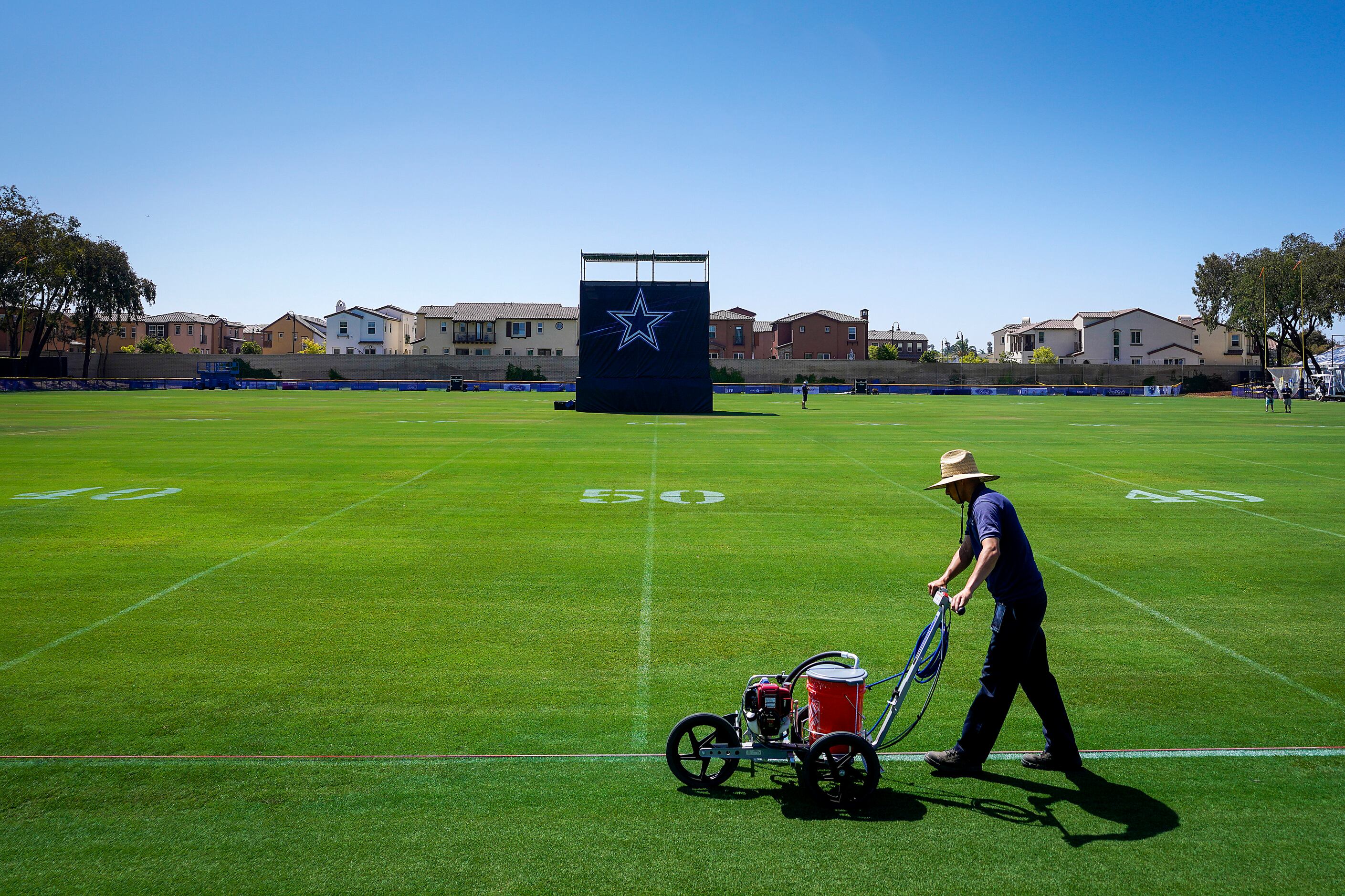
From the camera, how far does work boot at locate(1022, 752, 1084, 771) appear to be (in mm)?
5906

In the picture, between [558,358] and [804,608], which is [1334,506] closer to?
[804,608]

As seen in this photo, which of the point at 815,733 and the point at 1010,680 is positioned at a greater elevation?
the point at 1010,680

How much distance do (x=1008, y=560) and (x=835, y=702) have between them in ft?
4.40

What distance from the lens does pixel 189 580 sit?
427 inches

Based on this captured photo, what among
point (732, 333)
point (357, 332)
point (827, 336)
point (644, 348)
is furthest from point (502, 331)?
point (644, 348)

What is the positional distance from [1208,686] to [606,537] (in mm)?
7786

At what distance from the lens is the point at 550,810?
5336mm

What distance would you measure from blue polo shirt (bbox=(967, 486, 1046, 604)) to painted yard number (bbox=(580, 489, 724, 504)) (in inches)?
423

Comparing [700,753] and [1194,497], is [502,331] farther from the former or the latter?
[700,753]

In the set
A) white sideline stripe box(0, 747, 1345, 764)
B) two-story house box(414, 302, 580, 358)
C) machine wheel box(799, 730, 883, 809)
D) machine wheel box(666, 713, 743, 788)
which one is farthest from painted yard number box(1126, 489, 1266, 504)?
two-story house box(414, 302, 580, 358)

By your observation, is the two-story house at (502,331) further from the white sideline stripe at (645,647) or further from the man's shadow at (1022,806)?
the man's shadow at (1022,806)

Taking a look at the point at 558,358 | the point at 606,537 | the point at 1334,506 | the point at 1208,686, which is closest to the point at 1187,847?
the point at 1208,686

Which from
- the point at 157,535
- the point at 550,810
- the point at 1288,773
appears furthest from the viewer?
the point at 157,535

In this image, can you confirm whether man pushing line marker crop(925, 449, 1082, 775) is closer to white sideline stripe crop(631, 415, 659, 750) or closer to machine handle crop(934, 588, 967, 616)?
machine handle crop(934, 588, 967, 616)
